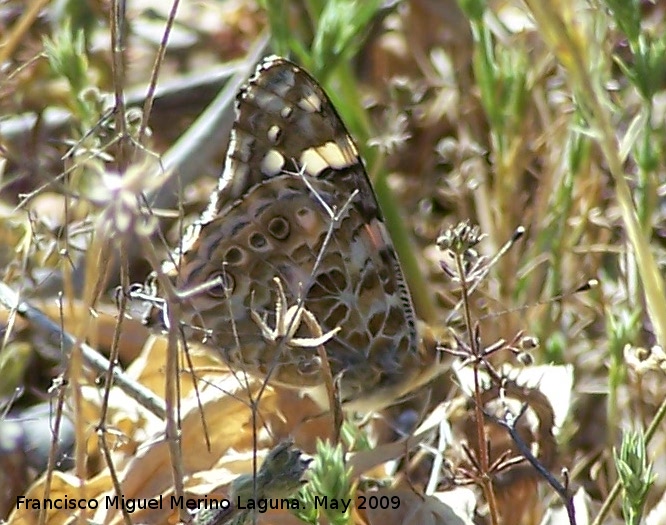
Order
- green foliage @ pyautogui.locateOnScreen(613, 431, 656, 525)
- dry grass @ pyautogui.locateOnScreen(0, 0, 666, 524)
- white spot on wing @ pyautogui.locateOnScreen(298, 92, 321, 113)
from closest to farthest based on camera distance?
1. green foliage @ pyautogui.locateOnScreen(613, 431, 656, 525)
2. dry grass @ pyautogui.locateOnScreen(0, 0, 666, 524)
3. white spot on wing @ pyautogui.locateOnScreen(298, 92, 321, 113)

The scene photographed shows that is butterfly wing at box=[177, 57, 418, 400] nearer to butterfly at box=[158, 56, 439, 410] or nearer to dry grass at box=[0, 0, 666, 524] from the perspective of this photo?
butterfly at box=[158, 56, 439, 410]

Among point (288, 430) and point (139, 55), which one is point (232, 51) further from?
point (288, 430)

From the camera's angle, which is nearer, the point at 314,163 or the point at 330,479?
the point at 330,479

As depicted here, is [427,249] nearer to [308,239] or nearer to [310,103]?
[308,239]

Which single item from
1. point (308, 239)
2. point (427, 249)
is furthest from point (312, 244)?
point (427, 249)

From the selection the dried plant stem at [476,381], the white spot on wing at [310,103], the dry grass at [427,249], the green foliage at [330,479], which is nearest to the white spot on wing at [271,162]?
the white spot on wing at [310,103]

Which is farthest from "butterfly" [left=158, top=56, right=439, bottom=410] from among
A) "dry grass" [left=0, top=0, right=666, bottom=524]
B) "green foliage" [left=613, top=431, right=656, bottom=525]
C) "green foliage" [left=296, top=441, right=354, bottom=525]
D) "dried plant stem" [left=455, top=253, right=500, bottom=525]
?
"green foliage" [left=613, top=431, right=656, bottom=525]

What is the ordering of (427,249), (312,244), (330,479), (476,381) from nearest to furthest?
1. (330,479)
2. (476,381)
3. (312,244)
4. (427,249)

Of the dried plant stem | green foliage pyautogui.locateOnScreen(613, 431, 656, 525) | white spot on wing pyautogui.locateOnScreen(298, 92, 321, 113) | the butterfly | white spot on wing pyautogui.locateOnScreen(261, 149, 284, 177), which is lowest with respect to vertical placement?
green foliage pyautogui.locateOnScreen(613, 431, 656, 525)
